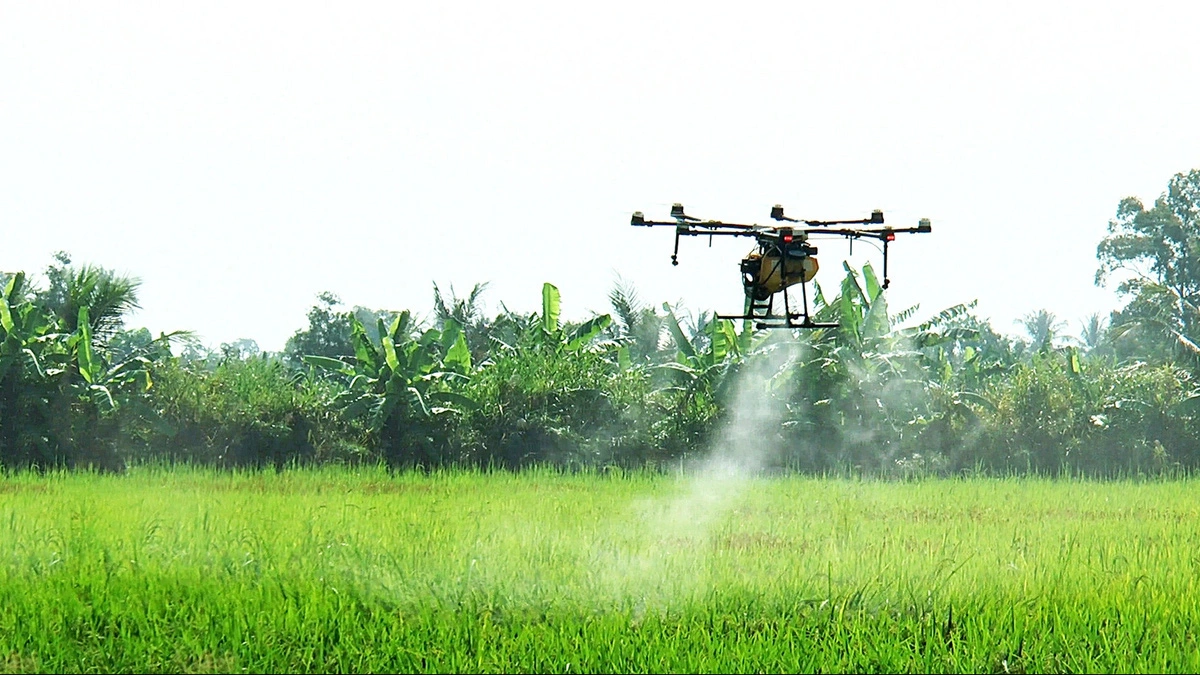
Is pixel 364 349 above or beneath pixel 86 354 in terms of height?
above

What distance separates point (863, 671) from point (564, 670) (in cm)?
135

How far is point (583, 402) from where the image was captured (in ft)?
59.7

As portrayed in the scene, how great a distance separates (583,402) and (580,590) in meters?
10.6

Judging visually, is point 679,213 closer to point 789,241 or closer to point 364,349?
point 789,241

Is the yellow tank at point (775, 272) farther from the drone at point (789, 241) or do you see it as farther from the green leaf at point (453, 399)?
the green leaf at point (453, 399)

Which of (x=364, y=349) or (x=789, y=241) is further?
(x=364, y=349)

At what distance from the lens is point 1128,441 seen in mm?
18344

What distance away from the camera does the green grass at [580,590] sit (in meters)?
6.65

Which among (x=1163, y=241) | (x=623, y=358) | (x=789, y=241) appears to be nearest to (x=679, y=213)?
(x=789, y=241)

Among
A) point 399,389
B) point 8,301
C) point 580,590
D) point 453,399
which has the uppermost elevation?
point 8,301

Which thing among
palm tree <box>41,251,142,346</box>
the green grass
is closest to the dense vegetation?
palm tree <box>41,251,142,346</box>

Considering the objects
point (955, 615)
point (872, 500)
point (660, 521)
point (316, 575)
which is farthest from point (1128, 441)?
point (316, 575)

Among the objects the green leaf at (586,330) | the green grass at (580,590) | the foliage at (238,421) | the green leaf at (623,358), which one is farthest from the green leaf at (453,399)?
the green grass at (580,590)

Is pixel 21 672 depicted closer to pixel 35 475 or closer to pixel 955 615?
pixel 955 615
